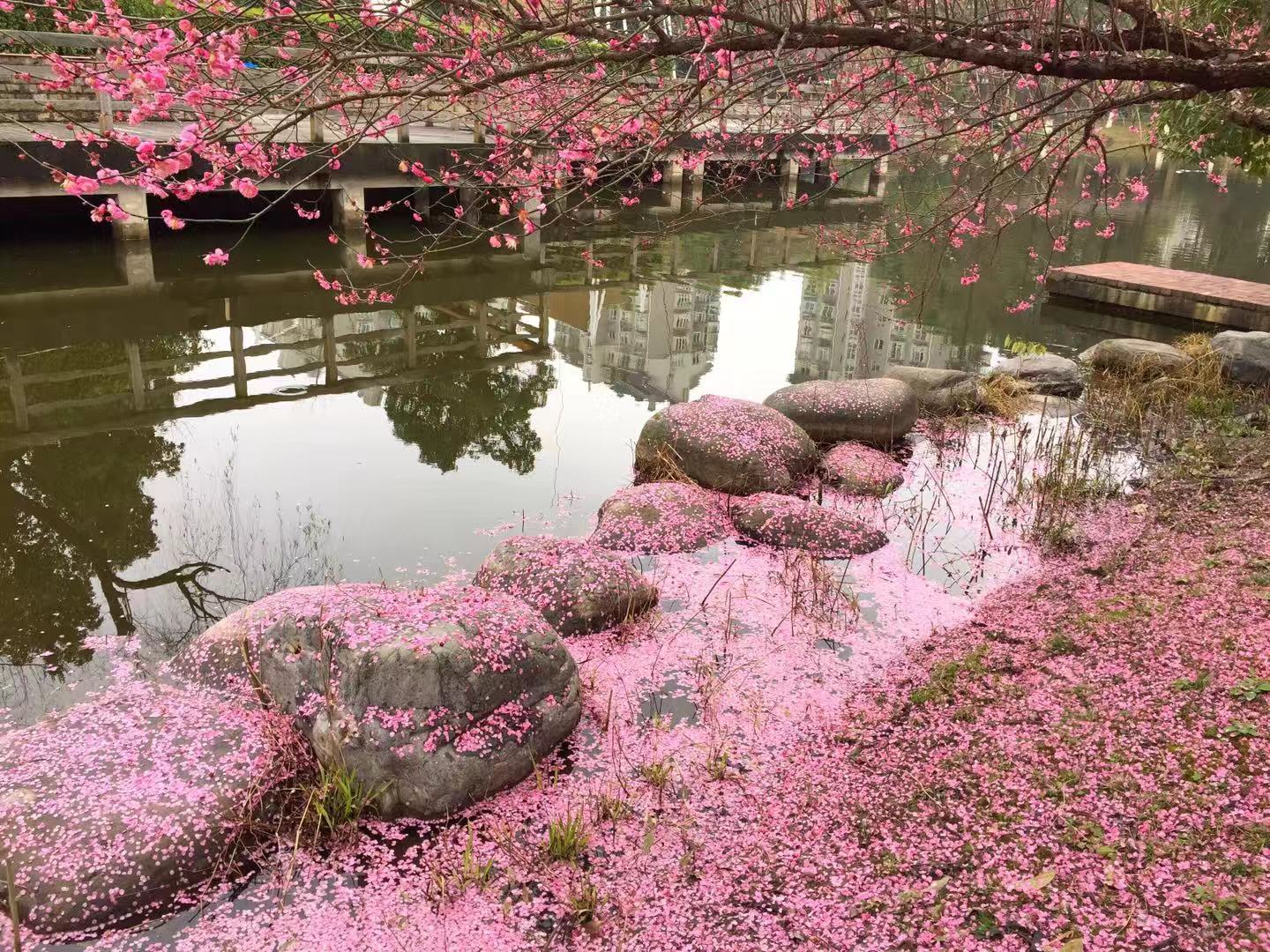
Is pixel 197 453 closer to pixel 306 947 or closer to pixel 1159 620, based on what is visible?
pixel 306 947

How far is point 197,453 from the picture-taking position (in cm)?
812

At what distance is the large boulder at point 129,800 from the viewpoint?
3564mm

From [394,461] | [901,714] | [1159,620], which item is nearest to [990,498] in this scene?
[1159,620]

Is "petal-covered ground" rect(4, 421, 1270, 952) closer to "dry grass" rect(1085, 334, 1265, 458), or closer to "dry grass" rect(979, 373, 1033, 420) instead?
"dry grass" rect(1085, 334, 1265, 458)

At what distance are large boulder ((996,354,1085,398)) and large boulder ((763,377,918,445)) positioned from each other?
2.65m

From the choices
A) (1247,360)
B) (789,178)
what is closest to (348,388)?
(1247,360)

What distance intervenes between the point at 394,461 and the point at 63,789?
4.56 m

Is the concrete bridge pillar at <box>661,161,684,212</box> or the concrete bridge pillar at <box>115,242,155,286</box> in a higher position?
the concrete bridge pillar at <box>661,161,684,212</box>

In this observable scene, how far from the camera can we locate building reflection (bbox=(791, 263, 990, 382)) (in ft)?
38.5

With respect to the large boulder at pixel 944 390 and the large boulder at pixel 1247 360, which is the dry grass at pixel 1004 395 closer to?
the large boulder at pixel 944 390

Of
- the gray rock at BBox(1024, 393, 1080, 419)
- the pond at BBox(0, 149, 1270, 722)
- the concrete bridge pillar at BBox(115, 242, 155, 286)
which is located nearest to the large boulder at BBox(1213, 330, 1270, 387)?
the gray rock at BBox(1024, 393, 1080, 419)

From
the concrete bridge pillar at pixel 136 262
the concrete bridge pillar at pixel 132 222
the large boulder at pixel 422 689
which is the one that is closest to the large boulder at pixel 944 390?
the large boulder at pixel 422 689

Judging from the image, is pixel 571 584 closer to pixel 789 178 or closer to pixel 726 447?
pixel 726 447

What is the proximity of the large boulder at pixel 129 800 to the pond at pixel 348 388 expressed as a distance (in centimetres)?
83
